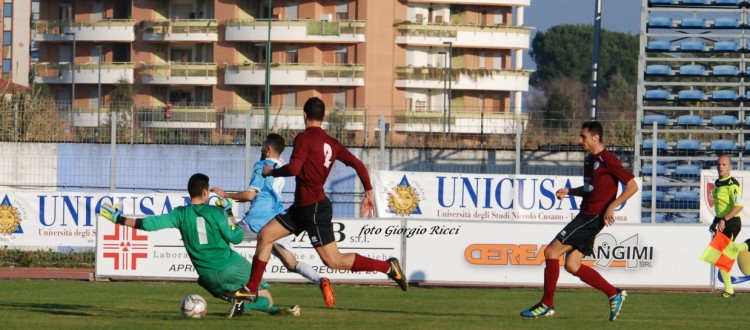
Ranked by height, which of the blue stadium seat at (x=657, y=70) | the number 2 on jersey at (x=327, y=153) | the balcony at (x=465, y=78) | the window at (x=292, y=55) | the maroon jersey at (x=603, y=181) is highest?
the window at (x=292, y=55)

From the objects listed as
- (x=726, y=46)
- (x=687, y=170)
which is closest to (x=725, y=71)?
(x=726, y=46)

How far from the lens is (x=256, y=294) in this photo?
1343 cm

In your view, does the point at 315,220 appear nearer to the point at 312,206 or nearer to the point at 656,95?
the point at 312,206

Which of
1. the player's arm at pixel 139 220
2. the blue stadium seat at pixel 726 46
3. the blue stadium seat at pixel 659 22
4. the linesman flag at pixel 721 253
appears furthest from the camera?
the blue stadium seat at pixel 659 22

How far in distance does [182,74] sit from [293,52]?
5.60 metres

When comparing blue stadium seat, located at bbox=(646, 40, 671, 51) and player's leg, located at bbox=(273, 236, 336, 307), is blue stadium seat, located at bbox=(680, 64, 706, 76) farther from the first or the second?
player's leg, located at bbox=(273, 236, 336, 307)

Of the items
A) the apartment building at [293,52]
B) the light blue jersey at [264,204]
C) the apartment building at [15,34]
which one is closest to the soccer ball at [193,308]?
the light blue jersey at [264,204]

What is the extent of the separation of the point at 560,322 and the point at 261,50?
181ft

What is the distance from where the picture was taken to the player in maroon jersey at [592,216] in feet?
46.4

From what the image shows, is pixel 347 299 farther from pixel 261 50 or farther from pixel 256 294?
pixel 261 50

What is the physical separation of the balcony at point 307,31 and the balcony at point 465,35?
231 centimetres

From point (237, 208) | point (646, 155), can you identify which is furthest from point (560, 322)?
point (646, 155)

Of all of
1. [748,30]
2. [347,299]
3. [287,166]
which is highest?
[748,30]

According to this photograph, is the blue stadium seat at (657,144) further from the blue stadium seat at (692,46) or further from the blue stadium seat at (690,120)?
the blue stadium seat at (692,46)
